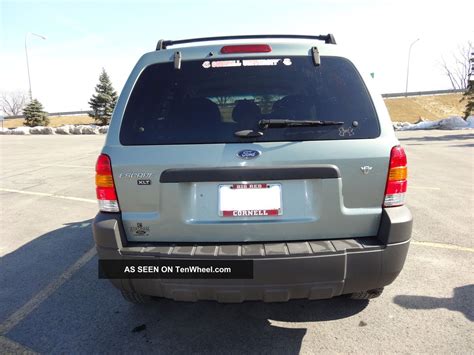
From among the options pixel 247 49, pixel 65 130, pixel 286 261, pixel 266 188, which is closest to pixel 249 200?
pixel 266 188

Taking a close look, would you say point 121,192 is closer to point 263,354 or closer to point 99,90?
point 263,354

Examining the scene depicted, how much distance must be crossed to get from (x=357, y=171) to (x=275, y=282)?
33.5 inches

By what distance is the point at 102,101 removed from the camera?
40812 mm

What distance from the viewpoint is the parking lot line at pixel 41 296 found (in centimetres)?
275

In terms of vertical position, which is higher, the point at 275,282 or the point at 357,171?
the point at 357,171

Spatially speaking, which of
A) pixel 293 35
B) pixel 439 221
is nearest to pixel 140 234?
pixel 293 35

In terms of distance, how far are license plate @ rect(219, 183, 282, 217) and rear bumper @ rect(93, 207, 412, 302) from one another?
212mm

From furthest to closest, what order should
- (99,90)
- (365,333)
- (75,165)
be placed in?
(99,90)
(75,165)
(365,333)

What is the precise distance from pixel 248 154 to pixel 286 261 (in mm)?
686

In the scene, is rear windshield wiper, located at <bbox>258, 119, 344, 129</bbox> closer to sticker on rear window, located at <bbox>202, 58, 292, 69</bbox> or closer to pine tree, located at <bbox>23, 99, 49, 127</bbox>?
sticker on rear window, located at <bbox>202, 58, 292, 69</bbox>

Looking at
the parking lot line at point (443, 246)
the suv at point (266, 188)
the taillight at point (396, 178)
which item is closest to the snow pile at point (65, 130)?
the parking lot line at point (443, 246)

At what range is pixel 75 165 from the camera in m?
11.4

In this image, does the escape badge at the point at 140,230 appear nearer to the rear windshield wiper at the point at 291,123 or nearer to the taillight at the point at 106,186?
the taillight at the point at 106,186

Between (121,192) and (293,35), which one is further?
(293,35)
